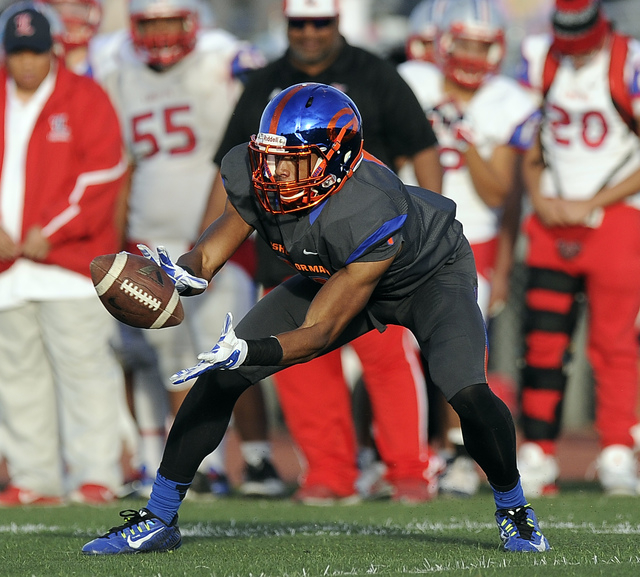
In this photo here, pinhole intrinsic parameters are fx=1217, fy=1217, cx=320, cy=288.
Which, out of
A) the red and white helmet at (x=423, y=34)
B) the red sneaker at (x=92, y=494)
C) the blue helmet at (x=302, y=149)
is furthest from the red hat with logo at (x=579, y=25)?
the red sneaker at (x=92, y=494)

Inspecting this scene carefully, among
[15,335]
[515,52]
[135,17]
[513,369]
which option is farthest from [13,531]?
[515,52]

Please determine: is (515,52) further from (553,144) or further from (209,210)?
(209,210)

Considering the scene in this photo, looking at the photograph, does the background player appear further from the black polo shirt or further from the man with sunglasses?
the black polo shirt

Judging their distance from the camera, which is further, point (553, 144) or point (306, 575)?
point (553, 144)

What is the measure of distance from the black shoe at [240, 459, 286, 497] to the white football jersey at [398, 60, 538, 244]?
1684mm

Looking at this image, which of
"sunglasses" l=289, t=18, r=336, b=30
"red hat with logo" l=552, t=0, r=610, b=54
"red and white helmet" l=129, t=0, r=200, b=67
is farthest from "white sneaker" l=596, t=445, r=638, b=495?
"red and white helmet" l=129, t=0, r=200, b=67

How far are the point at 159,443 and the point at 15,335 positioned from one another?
→ 3.51 feet

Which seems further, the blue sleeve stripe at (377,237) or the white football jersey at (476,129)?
the white football jersey at (476,129)

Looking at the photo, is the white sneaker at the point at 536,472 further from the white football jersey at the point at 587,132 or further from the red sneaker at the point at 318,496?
the white football jersey at the point at 587,132

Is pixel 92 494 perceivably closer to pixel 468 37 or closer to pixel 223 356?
pixel 223 356

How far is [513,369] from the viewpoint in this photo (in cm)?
1030

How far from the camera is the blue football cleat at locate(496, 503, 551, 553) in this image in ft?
13.7

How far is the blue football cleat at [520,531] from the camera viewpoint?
418cm

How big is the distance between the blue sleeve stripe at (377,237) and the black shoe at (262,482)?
2.79 m
